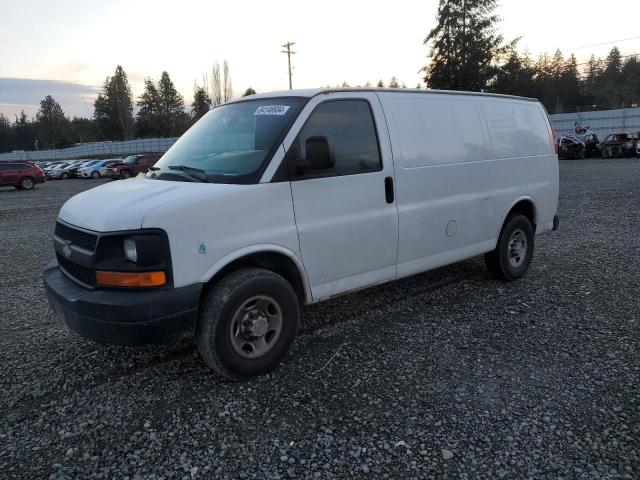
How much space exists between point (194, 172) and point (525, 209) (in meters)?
4.09

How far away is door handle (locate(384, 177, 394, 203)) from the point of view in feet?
14.1

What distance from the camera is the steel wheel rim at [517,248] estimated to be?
589cm

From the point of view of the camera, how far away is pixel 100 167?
37219mm

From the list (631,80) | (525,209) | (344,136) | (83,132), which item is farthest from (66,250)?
(83,132)

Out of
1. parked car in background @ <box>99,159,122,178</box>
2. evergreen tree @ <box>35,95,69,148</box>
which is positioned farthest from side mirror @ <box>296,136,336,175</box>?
evergreen tree @ <box>35,95,69,148</box>

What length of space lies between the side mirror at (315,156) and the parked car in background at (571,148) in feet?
105

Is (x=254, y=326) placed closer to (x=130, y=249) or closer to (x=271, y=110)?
(x=130, y=249)

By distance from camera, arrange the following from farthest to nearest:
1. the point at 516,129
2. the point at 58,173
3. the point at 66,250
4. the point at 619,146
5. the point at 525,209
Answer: the point at 58,173
the point at 619,146
the point at 525,209
the point at 516,129
the point at 66,250

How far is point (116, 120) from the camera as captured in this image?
4139 inches

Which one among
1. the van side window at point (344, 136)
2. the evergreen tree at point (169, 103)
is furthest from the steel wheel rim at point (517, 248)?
the evergreen tree at point (169, 103)

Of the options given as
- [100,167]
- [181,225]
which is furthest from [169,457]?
[100,167]

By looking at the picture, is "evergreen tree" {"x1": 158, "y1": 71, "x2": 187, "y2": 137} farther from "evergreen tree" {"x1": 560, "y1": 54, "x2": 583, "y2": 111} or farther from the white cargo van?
the white cargo van

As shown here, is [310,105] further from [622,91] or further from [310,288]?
[622,91]

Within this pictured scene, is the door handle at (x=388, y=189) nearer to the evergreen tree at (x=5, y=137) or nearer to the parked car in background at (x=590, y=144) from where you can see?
the parked car in background at (x=590, y=144)
